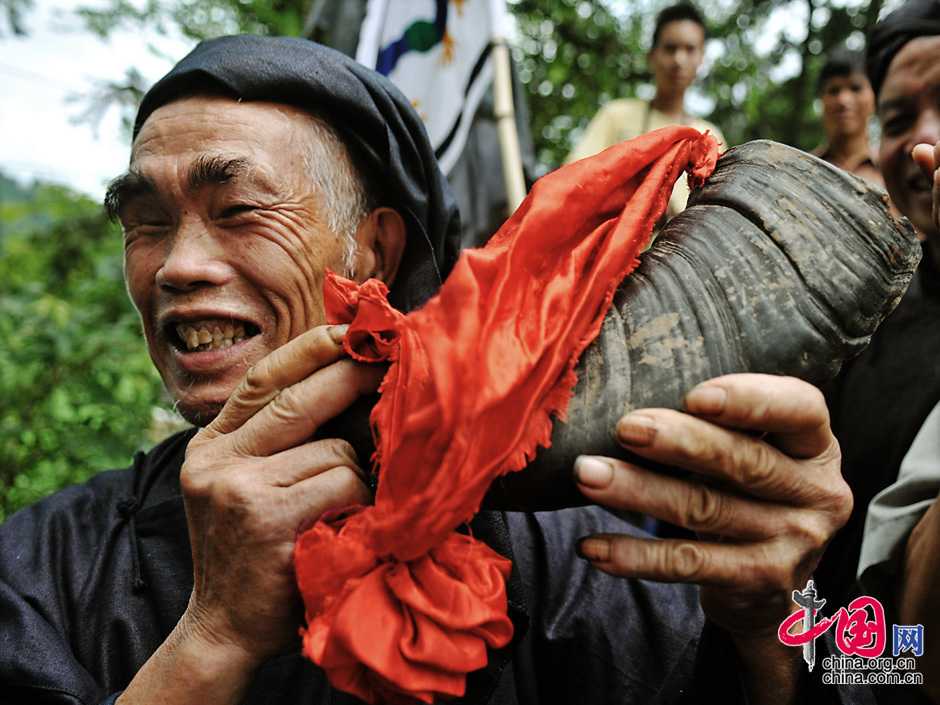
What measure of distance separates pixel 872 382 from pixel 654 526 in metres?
1.32

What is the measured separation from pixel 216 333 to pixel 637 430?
1157 mm

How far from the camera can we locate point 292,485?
132 centimetres

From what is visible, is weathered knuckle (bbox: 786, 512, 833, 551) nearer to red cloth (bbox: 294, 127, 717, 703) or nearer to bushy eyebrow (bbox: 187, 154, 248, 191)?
red cloth (bbox: 294, 127, 717, 703)

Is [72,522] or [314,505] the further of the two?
[72,522]

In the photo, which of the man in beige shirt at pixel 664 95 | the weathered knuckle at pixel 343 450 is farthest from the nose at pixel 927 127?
the man in beige shirt at pixel 664 95

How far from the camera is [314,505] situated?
4.27 ft

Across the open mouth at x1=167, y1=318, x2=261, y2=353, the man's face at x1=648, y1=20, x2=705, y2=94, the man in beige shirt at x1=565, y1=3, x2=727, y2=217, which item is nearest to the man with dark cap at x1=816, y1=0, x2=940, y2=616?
the open mouth at x1=167, y1=318, x2=261, y2=353

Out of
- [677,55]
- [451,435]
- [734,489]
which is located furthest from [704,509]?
[677,55]

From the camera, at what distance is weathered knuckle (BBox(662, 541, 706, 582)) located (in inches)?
50.2

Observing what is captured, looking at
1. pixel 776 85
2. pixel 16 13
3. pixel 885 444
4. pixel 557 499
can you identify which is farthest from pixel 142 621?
pixel 776 85

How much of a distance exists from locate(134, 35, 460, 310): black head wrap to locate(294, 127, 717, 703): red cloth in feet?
2.79

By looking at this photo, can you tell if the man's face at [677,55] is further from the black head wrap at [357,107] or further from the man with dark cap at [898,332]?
the black head wrap at [357,107]

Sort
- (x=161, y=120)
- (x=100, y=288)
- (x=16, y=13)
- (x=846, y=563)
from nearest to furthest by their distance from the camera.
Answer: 1. (x=161, y=120)
2. (x=846, y=563)
3. (x=100, y=288)
4. (x=16, y=13)

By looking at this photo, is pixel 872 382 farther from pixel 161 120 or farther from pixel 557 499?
pixel 161 120
